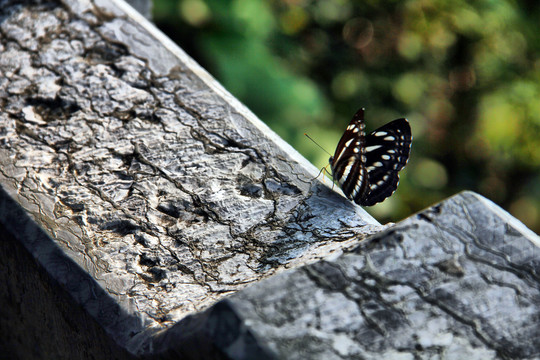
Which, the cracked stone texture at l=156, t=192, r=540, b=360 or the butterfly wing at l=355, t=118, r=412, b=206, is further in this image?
the butterfly wing at l=355, t=118, r=412, b=206

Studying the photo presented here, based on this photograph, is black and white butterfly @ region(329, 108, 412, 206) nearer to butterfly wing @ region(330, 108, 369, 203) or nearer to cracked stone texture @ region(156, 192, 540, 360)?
butterfly wing @ region(330, 108, 369, 203)

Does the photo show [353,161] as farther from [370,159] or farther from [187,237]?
[187,237]

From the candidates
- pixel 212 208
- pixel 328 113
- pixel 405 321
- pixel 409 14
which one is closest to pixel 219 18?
pixel 328 113

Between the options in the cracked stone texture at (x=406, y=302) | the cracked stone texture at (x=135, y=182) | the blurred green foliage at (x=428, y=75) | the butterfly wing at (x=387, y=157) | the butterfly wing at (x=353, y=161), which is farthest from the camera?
the blurred green foliage at (x=428, y=75)

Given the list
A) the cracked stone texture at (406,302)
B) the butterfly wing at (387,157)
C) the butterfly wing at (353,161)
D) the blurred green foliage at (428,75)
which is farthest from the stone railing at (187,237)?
the blurred green foliage at (428,75)

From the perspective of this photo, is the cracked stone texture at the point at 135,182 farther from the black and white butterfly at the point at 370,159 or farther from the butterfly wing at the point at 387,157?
the butterfly wing at the point at 387,157

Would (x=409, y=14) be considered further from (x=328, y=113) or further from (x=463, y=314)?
(x=463, y=314)

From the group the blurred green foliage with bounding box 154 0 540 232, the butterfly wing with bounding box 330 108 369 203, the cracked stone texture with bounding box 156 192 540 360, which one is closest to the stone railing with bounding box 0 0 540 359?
the cracked stone texture with bounding box 156 192 540 360
